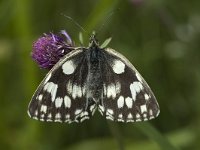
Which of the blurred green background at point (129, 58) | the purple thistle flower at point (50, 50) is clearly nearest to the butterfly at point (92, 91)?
the purple thistle flower at point (50, 50)

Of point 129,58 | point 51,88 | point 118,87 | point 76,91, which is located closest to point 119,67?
point 118,87

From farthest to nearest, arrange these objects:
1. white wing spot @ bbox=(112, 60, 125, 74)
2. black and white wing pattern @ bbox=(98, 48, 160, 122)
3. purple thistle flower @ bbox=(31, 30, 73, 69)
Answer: purple thistle flower @ bbox=(31, 30, 73, 69) < white wing spot @ bbox=(112, 60, 125, 74) < black and white wing pattern @ bbox=(98, 48, 160, 122)

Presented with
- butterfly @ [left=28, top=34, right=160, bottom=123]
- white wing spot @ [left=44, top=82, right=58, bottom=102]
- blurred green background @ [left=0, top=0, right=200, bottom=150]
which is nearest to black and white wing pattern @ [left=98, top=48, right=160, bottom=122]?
butterfly @ [left=28, top=34, right=160, bottom=123]

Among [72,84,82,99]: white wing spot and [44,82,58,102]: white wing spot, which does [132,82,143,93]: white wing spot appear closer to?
[72,84,82,99]: white wing spot

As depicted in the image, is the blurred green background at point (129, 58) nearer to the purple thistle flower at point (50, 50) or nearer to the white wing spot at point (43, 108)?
the purple thistle flower at point (50, 50)

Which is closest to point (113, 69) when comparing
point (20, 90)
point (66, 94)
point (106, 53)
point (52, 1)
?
point (106, 53)

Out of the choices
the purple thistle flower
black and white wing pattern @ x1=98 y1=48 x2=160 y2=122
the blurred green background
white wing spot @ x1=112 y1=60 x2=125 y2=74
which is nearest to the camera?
black and white wing pattern @ x1=98 y1=48 x2=160 y2=122

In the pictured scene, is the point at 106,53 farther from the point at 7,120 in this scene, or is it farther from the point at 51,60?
the point at 7,120

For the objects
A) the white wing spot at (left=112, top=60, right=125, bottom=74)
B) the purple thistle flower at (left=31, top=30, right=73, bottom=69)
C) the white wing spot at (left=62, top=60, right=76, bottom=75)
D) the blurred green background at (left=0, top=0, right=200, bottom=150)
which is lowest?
the blurred green background at (left=0, top=0, right=200, bottom=150)

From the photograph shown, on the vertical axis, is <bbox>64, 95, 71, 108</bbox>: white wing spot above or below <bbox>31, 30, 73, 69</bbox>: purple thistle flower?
below

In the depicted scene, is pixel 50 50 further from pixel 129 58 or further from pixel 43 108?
pixel 129 58
